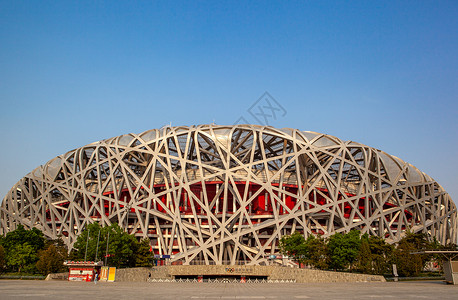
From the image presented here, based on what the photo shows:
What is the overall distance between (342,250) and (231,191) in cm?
1588

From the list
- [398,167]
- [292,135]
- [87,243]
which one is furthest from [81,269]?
[398,167]

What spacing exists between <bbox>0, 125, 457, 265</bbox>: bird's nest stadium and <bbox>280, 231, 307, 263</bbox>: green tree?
3349 mm

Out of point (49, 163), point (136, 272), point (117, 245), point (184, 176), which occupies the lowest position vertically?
point (136, 272)

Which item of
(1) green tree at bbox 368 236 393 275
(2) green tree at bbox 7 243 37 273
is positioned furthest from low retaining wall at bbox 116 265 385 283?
(2) green tree at bbox 7 243 37 273

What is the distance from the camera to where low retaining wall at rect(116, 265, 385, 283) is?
1131 inches

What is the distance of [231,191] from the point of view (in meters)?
45.3

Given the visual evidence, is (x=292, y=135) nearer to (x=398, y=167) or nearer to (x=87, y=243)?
(x=398, y=167)

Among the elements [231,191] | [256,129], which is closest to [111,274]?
[231,191]

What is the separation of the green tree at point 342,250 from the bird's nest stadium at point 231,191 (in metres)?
8.24

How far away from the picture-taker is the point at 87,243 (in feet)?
112

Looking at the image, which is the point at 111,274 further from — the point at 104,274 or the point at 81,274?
the point at 81,274

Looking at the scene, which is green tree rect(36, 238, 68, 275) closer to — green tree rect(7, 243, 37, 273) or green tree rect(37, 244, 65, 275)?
green tree rect(37, 244, 65, 275)

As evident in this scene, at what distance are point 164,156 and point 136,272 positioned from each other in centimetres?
1589

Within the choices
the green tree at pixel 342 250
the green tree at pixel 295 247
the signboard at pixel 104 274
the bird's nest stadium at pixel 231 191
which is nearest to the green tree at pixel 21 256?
the bird's nest stadium at pixel 231 191
